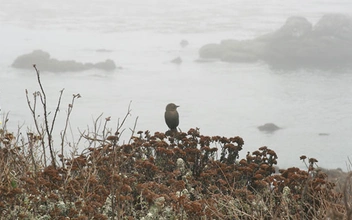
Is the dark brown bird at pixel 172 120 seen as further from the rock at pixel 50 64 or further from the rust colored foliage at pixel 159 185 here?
the rock at pixel 50 64

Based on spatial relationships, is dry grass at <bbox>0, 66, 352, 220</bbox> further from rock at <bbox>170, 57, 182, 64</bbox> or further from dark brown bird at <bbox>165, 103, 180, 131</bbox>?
rock at <bbox>170, 57, 182, 64</bbox>

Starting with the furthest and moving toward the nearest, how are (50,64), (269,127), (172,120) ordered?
(50,64), (269,127), (172,120)

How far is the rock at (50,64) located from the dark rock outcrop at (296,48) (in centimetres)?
511

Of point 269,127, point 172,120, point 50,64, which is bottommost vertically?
point 269,127

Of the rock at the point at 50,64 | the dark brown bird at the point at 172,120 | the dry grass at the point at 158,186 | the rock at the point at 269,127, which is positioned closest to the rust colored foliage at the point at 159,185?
the dry grass at the point at 158,186

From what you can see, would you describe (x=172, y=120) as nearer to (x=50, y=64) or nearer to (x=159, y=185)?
(x=159, y=185)

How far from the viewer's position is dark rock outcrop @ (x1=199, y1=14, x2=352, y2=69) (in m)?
27.5

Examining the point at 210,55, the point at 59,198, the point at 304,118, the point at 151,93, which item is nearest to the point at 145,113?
the point at 151,93

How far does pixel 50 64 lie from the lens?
24516 millimetres

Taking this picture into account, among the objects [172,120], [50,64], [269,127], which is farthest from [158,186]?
[50,64]

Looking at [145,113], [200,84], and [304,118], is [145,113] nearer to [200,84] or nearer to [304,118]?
[304,118]

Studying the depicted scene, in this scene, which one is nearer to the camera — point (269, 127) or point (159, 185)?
point (159, 185)

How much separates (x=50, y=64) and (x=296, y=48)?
37.4ft

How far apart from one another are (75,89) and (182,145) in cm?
1745
